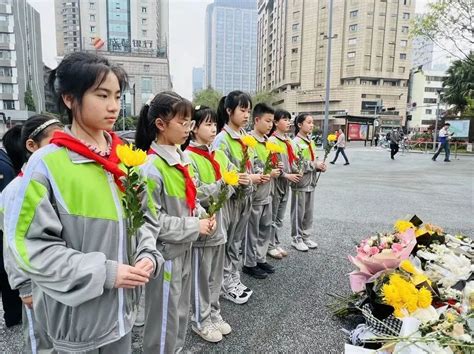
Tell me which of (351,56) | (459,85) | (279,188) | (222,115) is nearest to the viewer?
(222,115)

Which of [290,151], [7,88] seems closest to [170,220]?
[290,151]

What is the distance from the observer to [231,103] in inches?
120

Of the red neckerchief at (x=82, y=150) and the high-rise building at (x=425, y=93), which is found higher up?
the high-rise building at (x=425, y=93)

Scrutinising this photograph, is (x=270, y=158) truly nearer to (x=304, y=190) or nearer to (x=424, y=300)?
(x=304, y=190)

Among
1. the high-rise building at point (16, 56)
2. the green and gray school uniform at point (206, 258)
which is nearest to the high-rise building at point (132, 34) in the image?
the high-rise building at point (16, 56)

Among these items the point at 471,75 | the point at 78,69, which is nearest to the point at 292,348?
the point at 78,69

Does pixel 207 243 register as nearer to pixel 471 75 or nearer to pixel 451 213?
pixel 451 213

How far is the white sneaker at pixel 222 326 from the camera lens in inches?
95.0

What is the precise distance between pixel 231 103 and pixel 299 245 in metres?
2.03

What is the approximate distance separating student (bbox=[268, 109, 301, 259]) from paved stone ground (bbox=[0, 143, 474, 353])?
0.25 m

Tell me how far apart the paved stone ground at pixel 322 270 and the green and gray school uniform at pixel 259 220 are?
0.79ft

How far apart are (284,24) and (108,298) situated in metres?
64.8

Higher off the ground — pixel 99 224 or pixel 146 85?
pixel 146 85

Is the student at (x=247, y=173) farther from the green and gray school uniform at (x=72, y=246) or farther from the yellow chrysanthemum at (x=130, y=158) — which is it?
the yellow chrysanthemum at (x=130, y=158)
